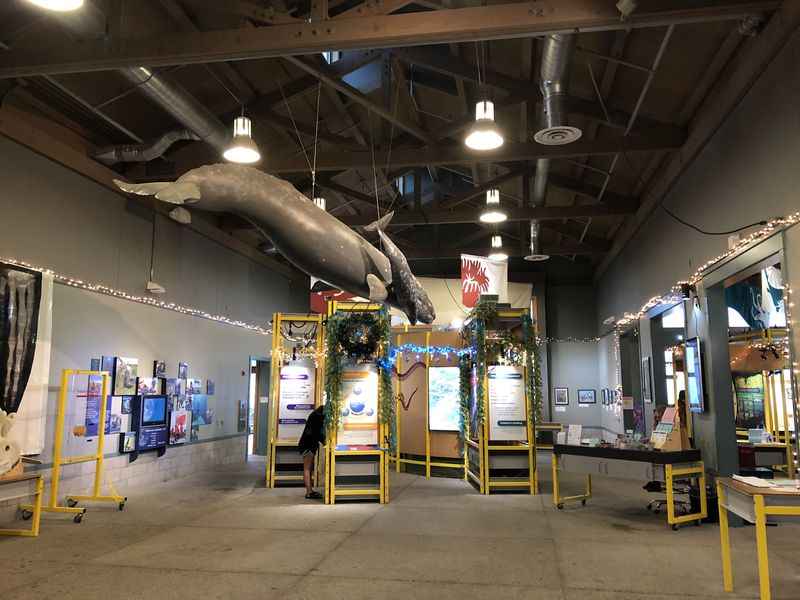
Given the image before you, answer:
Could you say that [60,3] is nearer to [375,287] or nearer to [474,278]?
[375,287]

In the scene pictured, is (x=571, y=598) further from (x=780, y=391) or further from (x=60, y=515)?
(x=780, y=391)

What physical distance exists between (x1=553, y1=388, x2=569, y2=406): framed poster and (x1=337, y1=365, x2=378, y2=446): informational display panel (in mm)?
8653

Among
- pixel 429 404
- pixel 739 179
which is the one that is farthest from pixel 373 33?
pixel 429 404

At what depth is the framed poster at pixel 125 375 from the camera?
28.8 feet

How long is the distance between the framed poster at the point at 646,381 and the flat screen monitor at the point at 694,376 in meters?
2.22

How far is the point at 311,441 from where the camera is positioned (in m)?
8.60

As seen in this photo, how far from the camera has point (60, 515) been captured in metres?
7.21

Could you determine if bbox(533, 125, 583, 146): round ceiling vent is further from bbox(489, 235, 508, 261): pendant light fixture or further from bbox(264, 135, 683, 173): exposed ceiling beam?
bbox(489, 235, 508, 261): pendant light fixture

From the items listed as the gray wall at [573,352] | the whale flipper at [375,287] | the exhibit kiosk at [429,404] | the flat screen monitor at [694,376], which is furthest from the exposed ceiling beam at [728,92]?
the gray wall at [573,352]

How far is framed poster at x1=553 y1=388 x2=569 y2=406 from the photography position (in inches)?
620

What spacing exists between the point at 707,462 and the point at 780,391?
405 centimetres

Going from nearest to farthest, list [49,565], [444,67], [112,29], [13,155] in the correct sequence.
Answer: [49,565], [112,29], [13,155], [444,67]

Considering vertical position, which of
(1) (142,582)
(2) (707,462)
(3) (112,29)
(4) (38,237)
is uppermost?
(3) (112,29)

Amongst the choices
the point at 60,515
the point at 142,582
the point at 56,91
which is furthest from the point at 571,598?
the point at 56,91
